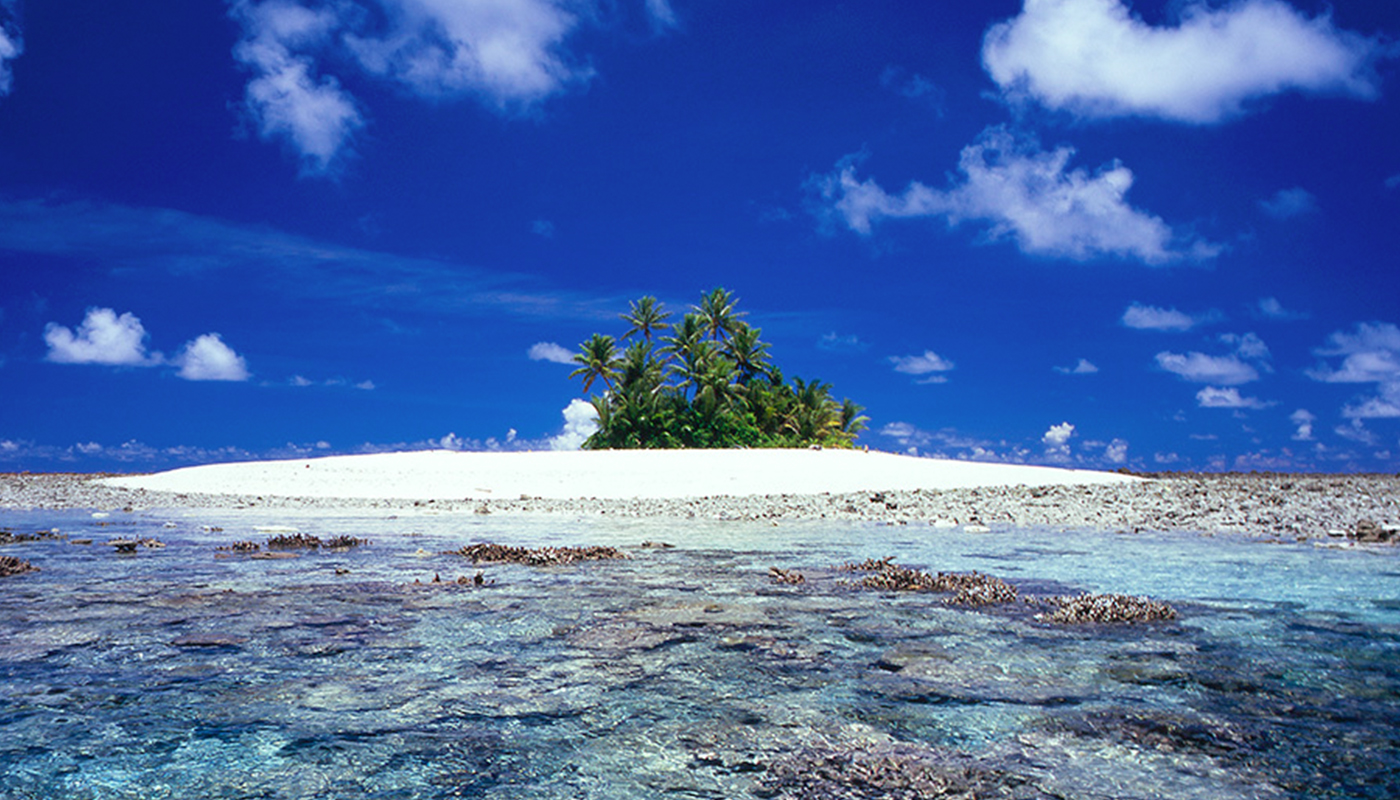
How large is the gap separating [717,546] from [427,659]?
1034cm

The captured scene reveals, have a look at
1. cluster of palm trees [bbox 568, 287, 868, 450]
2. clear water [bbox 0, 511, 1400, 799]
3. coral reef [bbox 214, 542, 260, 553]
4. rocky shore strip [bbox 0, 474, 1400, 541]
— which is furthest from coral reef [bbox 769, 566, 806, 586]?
cluster of palm trees [bbox 568, 287, 868, 450]

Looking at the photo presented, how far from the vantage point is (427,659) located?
7184mm

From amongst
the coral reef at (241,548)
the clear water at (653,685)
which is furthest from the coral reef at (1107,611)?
the coral reef at (241,548)

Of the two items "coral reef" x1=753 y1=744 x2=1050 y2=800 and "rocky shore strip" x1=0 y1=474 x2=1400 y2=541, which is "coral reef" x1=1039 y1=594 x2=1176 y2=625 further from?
"rocky shore strip" x1=0 y1=474 x2=1400 y2=541

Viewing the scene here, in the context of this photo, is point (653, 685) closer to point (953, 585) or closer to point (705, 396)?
point (953, 585)

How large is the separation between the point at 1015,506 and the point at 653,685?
23.4m

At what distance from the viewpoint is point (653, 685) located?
638cm

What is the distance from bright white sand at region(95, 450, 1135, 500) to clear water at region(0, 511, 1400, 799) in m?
24.8

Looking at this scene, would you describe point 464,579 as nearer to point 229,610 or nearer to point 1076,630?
point 229,610

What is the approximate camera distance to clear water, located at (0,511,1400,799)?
184 inches

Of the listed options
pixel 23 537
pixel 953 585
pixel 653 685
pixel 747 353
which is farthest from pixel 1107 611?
pixel 747 353

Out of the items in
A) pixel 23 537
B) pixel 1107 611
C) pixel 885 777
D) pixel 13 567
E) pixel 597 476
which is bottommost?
→ pixel 885 777

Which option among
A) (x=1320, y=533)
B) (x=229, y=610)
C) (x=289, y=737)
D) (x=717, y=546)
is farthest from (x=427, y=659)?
(x=1320, y=533)

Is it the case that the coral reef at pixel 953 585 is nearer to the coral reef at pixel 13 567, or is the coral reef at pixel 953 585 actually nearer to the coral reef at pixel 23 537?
the coral reef at pixel 13 567
